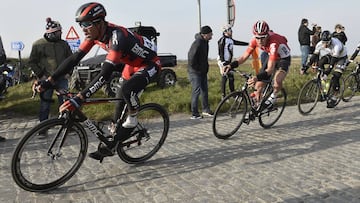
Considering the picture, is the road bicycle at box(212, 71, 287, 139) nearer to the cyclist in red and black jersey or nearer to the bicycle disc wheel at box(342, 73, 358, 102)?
the cyclist in red and black jersey

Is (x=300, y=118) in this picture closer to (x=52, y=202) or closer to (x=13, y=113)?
(x=52, y=202)

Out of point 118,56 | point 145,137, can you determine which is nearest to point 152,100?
point 145,137

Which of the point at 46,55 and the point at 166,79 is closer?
the point at 46,55

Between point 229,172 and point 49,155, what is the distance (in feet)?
7.37

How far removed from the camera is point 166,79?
1357cm

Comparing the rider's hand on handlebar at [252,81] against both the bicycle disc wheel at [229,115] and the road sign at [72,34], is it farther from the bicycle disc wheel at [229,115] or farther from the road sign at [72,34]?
the road sign at [72,34]

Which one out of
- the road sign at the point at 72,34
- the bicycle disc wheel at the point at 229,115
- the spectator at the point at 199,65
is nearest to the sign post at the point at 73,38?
the road sign at the point at 72,34

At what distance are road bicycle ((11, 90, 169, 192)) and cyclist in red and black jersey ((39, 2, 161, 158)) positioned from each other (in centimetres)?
16

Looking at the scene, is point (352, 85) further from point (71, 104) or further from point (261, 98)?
point (71, 104)

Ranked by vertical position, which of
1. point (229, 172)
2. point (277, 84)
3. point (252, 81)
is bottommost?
point (229, 172)

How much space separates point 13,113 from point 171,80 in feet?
19.0

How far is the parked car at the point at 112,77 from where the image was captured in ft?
38.6

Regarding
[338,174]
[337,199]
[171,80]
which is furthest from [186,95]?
[337,199]

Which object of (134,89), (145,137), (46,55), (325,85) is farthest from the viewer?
(325,85)
